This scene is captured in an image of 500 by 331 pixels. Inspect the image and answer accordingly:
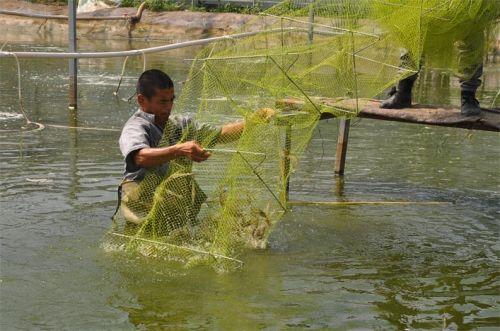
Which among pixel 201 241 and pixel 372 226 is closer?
pixel 201 241

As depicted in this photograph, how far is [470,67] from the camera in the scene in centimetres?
841

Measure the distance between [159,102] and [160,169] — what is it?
1.58ft

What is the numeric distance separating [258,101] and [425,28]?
5.65 ft

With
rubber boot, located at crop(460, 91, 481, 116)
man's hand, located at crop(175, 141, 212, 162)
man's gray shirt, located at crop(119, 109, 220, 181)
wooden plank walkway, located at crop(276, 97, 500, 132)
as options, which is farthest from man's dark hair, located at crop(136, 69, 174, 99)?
rubber boot, located at crop(460, 91, 481, 116)

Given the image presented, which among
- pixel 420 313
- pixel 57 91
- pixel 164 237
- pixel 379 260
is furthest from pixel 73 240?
pixel 57 91

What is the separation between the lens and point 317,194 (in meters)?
9.21

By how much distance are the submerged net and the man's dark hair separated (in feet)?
1.01

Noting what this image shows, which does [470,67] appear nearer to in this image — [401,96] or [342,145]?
[401,96]

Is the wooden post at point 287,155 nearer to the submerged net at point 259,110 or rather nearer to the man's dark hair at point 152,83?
the submerged net at point 259,110

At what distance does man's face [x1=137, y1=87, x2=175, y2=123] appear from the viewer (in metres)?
6.60

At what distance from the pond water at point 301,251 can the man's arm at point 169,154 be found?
792mm

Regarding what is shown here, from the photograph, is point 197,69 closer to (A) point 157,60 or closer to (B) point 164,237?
(B) point 164,237

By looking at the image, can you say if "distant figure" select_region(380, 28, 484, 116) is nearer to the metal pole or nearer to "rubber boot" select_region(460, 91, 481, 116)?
"rubber boot" select_region(460, 91, 481, 116)

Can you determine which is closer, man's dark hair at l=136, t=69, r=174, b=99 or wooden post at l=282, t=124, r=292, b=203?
man's dark hair at l=136, t=69, r=174, b=99
